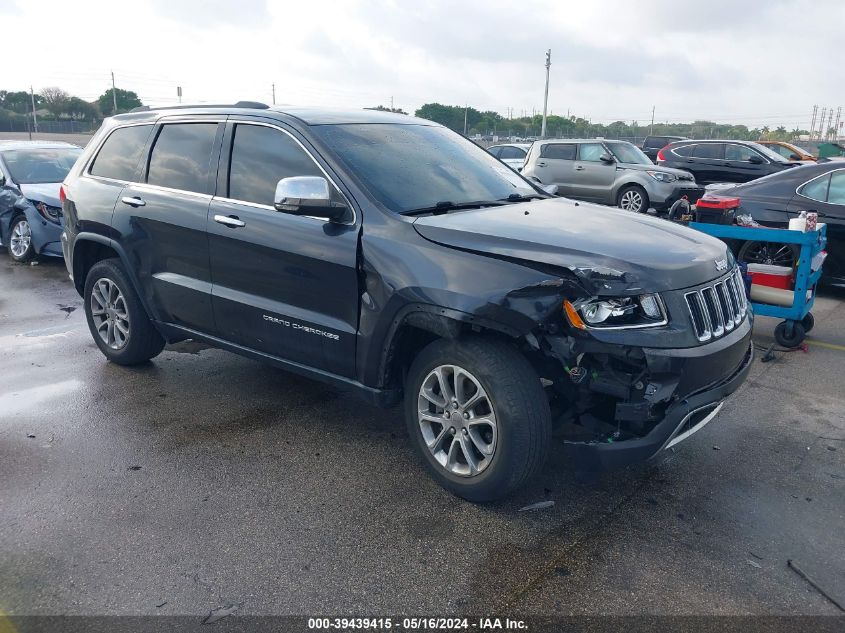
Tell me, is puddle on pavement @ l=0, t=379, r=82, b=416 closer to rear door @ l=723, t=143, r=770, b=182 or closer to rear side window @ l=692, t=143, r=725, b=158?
rear door @ l=723, t=143, r=770, b=182

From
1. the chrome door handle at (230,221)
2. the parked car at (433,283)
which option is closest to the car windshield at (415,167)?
the parked car at (433,283)

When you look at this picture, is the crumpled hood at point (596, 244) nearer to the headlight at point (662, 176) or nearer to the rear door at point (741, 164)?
the headlight at point (662, 176)

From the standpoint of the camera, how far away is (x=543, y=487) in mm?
3725

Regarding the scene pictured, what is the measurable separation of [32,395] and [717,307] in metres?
4.54

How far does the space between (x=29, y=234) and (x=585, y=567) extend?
9468 millimetres

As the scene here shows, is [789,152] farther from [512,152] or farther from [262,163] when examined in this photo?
[262,163]

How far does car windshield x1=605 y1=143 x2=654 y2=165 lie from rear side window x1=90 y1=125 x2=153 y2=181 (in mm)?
12145

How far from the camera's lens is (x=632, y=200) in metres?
15.1

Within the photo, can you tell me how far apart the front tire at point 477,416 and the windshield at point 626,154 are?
43.1 ft

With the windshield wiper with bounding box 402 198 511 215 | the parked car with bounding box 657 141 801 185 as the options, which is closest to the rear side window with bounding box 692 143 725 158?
the parked car with bounding box 657 141 801 185

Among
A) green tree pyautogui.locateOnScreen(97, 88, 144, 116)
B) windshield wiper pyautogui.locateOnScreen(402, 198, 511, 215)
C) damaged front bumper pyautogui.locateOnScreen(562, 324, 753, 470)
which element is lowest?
damaged front bumper pyautogui.locateOnScreen(562, 324, 753, 470)

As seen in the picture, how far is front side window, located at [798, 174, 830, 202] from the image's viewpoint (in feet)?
25.4

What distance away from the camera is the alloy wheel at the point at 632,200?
15.0 metres

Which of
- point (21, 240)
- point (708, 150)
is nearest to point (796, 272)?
point (21, 240)
